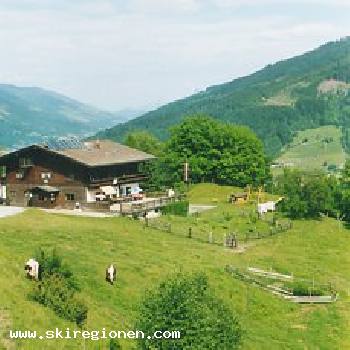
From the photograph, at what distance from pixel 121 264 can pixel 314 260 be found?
22750 mm

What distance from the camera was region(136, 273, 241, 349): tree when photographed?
32.2m

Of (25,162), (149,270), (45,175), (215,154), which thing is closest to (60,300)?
(149,270)

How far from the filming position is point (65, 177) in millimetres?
82062

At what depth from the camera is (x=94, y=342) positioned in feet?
118

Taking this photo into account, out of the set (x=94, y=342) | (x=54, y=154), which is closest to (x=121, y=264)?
(x=94, y=342)

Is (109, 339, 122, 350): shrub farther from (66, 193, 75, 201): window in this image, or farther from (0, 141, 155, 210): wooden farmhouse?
(66, 193, 75, 201): window

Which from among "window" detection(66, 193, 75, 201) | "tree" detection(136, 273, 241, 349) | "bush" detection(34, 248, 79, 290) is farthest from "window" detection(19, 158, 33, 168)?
"tree" detection(136, 273, 241, 349)

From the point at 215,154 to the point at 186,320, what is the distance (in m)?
72.4

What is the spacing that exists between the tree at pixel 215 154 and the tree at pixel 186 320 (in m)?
68.3

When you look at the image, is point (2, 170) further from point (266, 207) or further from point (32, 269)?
point (32, 269)

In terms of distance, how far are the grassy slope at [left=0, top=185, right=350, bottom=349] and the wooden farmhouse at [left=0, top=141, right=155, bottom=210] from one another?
44.8 feet

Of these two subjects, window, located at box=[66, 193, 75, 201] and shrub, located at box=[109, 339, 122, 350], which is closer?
shrub, located at box=[109, 339, 122, 350]

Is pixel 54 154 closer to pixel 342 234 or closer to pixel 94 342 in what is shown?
pixel 342 234

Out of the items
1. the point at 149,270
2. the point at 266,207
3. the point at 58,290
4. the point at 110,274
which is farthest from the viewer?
the point at 266,207
